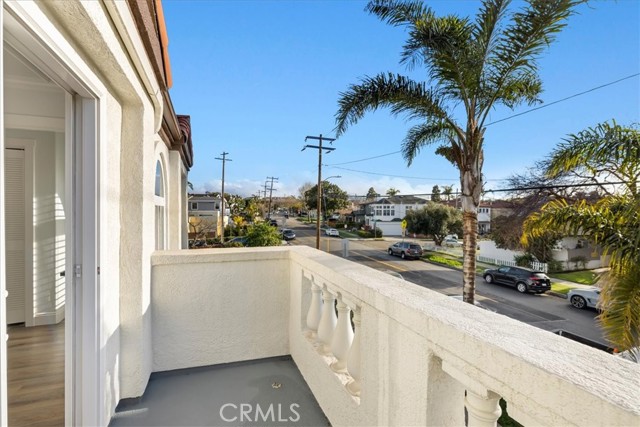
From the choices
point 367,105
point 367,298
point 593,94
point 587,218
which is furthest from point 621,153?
point 593,94

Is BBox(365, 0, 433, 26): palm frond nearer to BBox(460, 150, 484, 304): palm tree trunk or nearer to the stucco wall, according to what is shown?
BBox(460, 150, 484, 304): palm tree trunk

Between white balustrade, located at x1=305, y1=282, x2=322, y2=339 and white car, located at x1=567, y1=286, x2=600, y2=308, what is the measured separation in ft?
52.4

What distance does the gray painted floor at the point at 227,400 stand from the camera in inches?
94.3

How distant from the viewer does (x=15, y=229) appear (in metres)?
3.95

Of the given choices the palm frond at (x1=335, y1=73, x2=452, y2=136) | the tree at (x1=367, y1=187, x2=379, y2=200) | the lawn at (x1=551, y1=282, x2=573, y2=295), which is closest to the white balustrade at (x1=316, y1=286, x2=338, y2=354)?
the palm frond at (x1=335, y1=73, x2=452, y2=136)

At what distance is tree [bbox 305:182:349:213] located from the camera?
5928 centimetres

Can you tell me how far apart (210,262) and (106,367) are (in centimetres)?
115

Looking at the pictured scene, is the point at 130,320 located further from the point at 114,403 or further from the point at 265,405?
the point at 265,405

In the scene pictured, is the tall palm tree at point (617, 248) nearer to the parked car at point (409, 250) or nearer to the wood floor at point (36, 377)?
the wood floor at point (36, 377)

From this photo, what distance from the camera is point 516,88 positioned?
7211 millimetres

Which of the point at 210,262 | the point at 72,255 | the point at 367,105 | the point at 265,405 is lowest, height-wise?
the point at 265,405

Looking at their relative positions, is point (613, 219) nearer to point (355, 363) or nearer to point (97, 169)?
point (355, 363)

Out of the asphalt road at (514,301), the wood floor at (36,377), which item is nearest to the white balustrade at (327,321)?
the wood floor at (36,377)

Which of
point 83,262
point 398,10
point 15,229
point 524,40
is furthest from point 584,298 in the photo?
point 15,229
